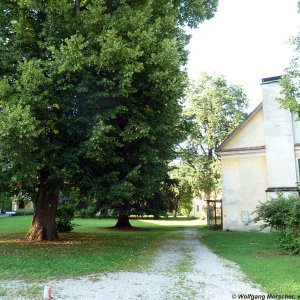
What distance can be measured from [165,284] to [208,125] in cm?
3588

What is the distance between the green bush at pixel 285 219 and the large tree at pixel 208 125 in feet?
89.2

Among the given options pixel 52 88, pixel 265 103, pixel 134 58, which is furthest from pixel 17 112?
pixel 265 103

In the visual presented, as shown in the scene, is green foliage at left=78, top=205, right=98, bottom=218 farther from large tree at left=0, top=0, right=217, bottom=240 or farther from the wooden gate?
large tree at left=0, top=0, right=217, bottom=240

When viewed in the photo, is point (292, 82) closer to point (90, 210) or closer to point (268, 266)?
point (268, 266)

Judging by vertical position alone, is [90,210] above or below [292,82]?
below

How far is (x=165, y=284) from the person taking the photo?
811 centimetres

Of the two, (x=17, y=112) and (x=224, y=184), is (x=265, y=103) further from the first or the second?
(x=17, y=112)

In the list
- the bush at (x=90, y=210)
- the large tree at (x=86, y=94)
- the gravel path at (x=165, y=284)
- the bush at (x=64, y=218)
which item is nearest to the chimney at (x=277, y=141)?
the large tree at (x=86, y=94)

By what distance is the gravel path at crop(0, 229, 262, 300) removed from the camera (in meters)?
7.20

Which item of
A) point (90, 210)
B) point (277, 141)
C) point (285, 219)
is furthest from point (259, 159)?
point (90, 210)

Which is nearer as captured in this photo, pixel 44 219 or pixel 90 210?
pixel 44 219

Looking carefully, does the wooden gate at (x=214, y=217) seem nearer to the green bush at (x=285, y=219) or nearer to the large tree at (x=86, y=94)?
the green bush at (x=285, y=219)

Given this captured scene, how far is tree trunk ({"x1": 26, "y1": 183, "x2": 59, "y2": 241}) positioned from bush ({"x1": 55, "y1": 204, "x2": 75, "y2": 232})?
19.4ft

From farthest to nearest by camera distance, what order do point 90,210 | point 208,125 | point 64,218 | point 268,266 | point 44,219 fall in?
1. point 208,125
2. point 90,210
3. point 64,218
4. point 44,219
5. point 268,266
